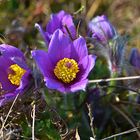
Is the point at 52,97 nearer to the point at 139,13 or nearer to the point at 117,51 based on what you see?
the point at 117,51

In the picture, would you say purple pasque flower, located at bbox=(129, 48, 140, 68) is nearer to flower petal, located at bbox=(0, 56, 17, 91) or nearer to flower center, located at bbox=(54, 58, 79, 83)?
flower center, located at bbox=(54, 58, 79, 83)

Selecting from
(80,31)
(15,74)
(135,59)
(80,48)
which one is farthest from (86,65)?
(80,31)

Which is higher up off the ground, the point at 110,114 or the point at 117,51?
the point at 117,51

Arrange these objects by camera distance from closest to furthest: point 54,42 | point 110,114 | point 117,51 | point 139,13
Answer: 1. point 54,42
2. point 117,51
3. point 110,114
4. point 139,13

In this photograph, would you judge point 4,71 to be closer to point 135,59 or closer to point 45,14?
point 135,59

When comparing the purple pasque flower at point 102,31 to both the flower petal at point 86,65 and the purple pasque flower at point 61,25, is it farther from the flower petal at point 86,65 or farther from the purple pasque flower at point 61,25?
the flower petal at point 86,65

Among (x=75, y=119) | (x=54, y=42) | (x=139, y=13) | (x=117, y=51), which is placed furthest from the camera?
(x=139, y=13)

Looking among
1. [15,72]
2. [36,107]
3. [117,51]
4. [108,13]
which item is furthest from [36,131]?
[108,13]
